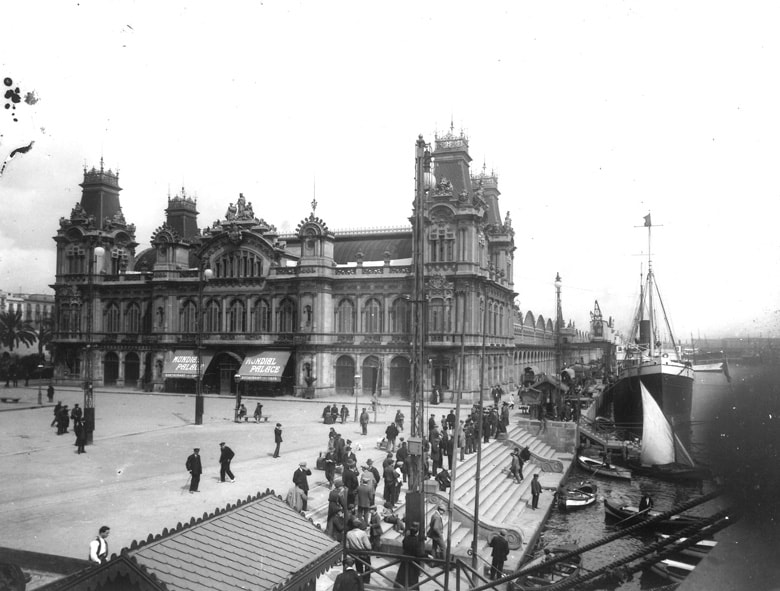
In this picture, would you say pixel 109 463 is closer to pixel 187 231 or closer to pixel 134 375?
pixel 134 375

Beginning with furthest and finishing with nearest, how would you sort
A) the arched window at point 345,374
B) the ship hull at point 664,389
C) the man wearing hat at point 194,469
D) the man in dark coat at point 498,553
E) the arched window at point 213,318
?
the arched window at point 213,318, the arched window at point 345,374, the ship hull at point 664,389, the man wearing hat at point 194,469, the man in dark coat at point 498,553

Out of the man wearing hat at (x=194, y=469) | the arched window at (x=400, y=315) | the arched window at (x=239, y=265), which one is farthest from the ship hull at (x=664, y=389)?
the man wearing hat at (x=194, y=469)

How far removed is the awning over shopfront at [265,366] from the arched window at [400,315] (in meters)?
9.47

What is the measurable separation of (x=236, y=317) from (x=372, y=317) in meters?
13.1

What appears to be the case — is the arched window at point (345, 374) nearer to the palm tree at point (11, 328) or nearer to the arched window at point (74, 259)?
the arched window at point (74, 259)

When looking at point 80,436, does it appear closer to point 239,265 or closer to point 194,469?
point 194,469

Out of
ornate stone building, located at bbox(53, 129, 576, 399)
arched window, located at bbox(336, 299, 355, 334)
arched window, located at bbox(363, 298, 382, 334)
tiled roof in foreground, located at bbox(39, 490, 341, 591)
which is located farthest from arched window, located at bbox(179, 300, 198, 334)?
tiled roof in foreground, located at bbox(39, 490, 341, 591)

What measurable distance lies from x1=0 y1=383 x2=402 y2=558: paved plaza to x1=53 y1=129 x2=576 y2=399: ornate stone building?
29.7 feet

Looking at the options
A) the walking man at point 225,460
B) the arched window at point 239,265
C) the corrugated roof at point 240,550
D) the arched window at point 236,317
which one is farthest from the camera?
the arched window at point 236,317

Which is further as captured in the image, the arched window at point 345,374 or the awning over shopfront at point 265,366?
the arched window at point 345,374

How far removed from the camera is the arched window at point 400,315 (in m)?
46.8

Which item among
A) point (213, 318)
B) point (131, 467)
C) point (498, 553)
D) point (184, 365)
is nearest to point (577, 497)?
point (498, 553)

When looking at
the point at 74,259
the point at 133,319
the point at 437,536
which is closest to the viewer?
the point at 437,536

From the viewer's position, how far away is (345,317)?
49.4 metres
